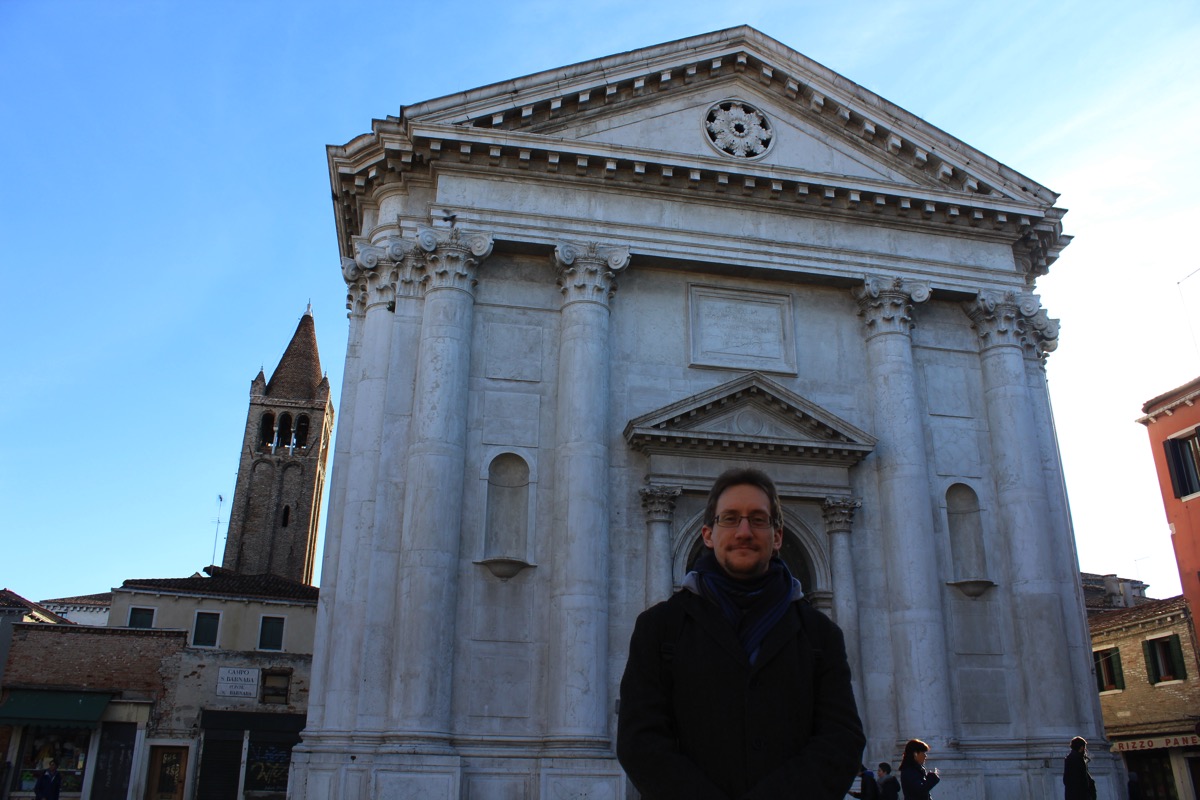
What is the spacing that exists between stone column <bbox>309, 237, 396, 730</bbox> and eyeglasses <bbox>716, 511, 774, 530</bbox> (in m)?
14.2

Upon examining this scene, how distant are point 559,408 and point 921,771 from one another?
914 cm

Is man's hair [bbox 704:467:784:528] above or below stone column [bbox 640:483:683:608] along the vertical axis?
below

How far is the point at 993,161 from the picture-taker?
859 inches

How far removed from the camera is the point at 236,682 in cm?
3362

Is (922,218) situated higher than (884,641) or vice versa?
(922,218)

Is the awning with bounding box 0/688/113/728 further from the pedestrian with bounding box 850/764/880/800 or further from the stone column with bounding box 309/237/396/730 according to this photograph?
the pedestrian with bounding box 850/764/880/800

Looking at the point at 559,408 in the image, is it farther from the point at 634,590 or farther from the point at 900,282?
the point at 900,282

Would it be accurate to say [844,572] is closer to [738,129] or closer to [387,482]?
[387,482]

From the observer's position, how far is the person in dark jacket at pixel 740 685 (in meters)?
3.58

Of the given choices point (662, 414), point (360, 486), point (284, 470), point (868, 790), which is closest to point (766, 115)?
point (662, 414)

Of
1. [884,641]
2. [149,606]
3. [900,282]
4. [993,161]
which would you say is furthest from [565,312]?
[149,606]

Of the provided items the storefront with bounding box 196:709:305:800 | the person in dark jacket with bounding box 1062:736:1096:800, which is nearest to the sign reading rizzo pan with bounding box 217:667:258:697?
the storefront with bounding box 196:709:305:800

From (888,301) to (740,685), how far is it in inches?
715

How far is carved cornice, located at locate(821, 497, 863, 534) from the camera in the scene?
19.3 meters
